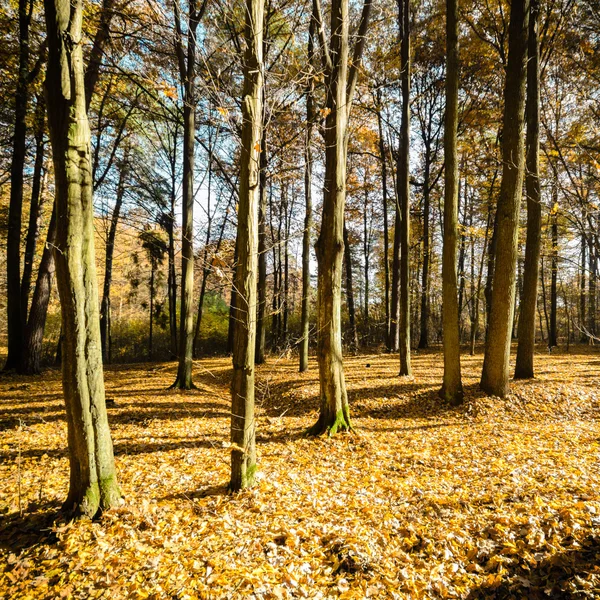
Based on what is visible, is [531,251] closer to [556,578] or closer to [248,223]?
[556,578]

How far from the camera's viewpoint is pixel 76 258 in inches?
128

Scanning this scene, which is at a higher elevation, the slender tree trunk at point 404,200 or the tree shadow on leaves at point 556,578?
the slender tree trunk at point 404,200

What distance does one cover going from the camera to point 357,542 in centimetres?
344

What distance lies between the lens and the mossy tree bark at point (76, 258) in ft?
10.2

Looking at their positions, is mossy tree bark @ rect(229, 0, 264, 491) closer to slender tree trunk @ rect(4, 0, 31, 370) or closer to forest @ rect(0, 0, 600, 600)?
forest @ rect(0, 0, 600, 600)

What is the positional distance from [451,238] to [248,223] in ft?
18.7

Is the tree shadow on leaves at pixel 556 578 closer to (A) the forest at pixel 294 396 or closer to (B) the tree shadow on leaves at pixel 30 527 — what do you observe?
(A) the forest at pixel 294 396

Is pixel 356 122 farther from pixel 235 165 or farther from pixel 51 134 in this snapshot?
pixel 51 134

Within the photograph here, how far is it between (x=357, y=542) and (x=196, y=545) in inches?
62.2

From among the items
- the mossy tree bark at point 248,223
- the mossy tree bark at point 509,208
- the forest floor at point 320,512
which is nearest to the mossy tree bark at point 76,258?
the forest floor at point 320,512

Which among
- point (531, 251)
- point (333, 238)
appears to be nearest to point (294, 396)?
point (333, 238)

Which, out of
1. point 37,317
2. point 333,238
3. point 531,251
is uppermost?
point 531,251

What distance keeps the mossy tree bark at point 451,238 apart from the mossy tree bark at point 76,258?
693 cm

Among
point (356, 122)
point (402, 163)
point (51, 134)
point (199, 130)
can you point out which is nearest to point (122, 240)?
point (199, 130)
